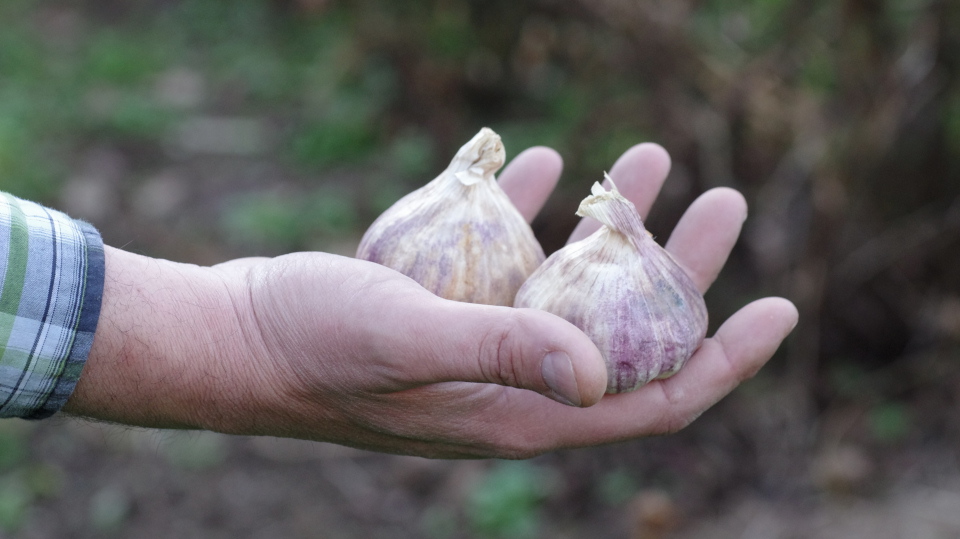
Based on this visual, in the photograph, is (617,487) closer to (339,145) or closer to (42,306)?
(42,306)

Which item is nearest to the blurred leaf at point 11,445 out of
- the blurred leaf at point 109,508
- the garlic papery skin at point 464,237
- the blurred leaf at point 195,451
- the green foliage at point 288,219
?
the blurred leaf at point 109,508

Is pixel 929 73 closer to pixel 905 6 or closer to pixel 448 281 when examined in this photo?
pixel 905 6

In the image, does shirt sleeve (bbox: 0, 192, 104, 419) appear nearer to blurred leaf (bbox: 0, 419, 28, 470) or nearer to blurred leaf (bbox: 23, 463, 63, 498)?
blurred leaf (bbox: 23, 463, 63, 498)

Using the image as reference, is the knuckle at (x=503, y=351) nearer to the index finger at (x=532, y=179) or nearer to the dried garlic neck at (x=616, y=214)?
the dried garlic neck at (x=616, y=214)

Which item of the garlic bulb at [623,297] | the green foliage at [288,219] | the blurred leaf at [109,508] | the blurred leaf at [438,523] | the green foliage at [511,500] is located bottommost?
the blurred leaf at [109,508]

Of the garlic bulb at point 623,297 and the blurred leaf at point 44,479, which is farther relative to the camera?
the blurred leaf at point 44,479

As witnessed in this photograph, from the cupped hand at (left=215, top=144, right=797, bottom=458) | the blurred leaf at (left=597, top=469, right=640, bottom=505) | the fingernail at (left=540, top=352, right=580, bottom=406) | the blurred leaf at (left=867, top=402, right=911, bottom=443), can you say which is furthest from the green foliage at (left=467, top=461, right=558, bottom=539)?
the fingernail at (left=540, top=352, right=580, bottom=406)
